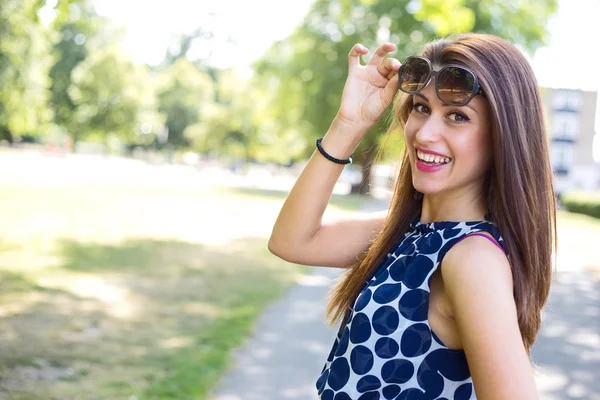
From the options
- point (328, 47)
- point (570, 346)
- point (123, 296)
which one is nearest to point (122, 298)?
point (123, 296)

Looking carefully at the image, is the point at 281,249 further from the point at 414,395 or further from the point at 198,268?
the point at 198,268

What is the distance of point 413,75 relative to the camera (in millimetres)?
1783

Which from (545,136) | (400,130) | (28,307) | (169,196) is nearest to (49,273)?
(28,307)

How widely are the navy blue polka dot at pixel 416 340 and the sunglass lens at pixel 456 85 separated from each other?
0.57m

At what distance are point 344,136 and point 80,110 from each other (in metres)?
53.6

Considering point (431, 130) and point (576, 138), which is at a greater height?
point (431, 130)

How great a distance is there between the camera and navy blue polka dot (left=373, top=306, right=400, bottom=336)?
5.17 ft

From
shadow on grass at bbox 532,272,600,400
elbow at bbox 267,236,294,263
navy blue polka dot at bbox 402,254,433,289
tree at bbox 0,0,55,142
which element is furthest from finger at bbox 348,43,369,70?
tree at bbox 0,0,55,142

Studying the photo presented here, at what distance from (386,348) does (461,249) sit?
31 centimetres

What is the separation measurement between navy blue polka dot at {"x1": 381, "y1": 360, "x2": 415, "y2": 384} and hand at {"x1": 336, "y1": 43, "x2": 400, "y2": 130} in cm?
74

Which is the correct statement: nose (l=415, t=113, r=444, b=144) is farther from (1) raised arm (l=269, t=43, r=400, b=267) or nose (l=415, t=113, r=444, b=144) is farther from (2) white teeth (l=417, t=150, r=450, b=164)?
(1) raised arm (l=269, t=43, r=400, b=267)

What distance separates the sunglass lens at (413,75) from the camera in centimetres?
174

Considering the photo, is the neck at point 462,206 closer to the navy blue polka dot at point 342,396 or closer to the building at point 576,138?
the navy blue polka dot at point 342,396

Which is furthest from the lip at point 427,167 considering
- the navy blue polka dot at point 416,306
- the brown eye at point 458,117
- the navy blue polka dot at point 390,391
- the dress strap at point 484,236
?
the navy blue polka dot at point 390,391
